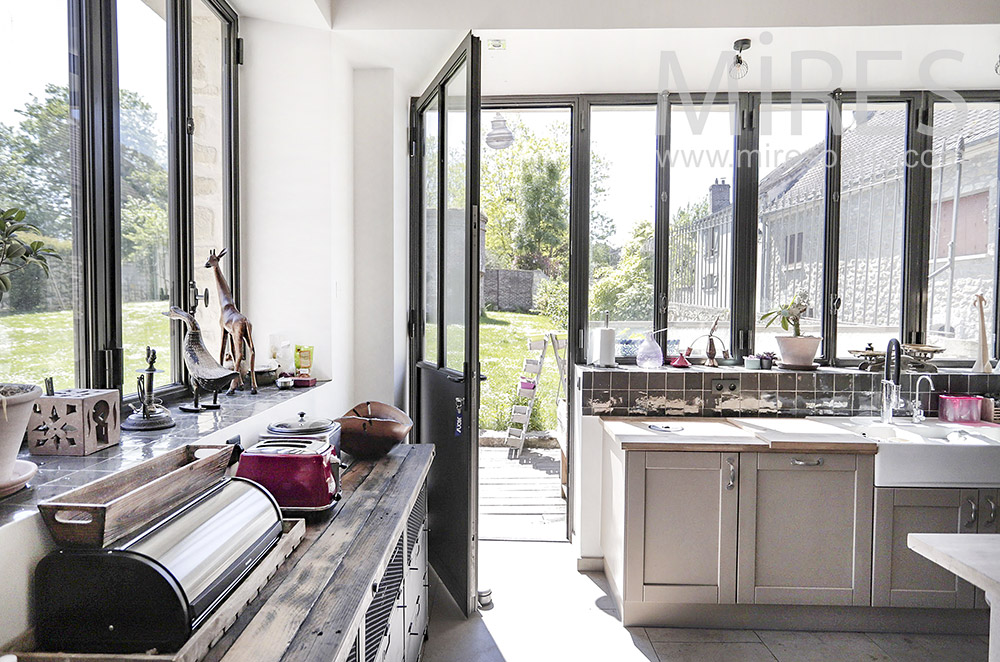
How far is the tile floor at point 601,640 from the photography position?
8.68 feet

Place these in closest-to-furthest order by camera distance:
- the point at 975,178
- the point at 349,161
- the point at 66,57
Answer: the point at 66,57 → the point at 349,161 → the point at 975,178

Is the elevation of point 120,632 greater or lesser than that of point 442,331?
lesser

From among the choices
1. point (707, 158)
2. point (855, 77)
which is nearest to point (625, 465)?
point (707, 158)

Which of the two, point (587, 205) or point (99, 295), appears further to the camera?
point (587, 205)

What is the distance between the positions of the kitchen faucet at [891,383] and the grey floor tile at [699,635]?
1.30m

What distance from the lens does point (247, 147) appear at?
2934 millimetres

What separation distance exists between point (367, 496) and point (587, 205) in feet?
7.64

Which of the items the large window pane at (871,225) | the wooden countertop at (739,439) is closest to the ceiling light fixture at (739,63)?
the large window pane at (871,225)

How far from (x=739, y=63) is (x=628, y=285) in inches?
51.7

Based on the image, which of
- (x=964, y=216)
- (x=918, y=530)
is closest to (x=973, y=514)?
(x=918, y=530)

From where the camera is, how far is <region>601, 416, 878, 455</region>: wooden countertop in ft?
9.32

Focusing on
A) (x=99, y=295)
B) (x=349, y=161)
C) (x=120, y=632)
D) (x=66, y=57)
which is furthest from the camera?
(x=349, y=161)

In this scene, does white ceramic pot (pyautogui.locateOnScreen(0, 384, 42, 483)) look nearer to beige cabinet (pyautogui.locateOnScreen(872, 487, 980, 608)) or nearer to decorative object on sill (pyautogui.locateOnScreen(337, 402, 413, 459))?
decorative object on sill (pyautogui.locateOnScreen(337, 402, 413, 459))

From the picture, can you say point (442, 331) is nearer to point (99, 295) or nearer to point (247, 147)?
point (247, 147)
